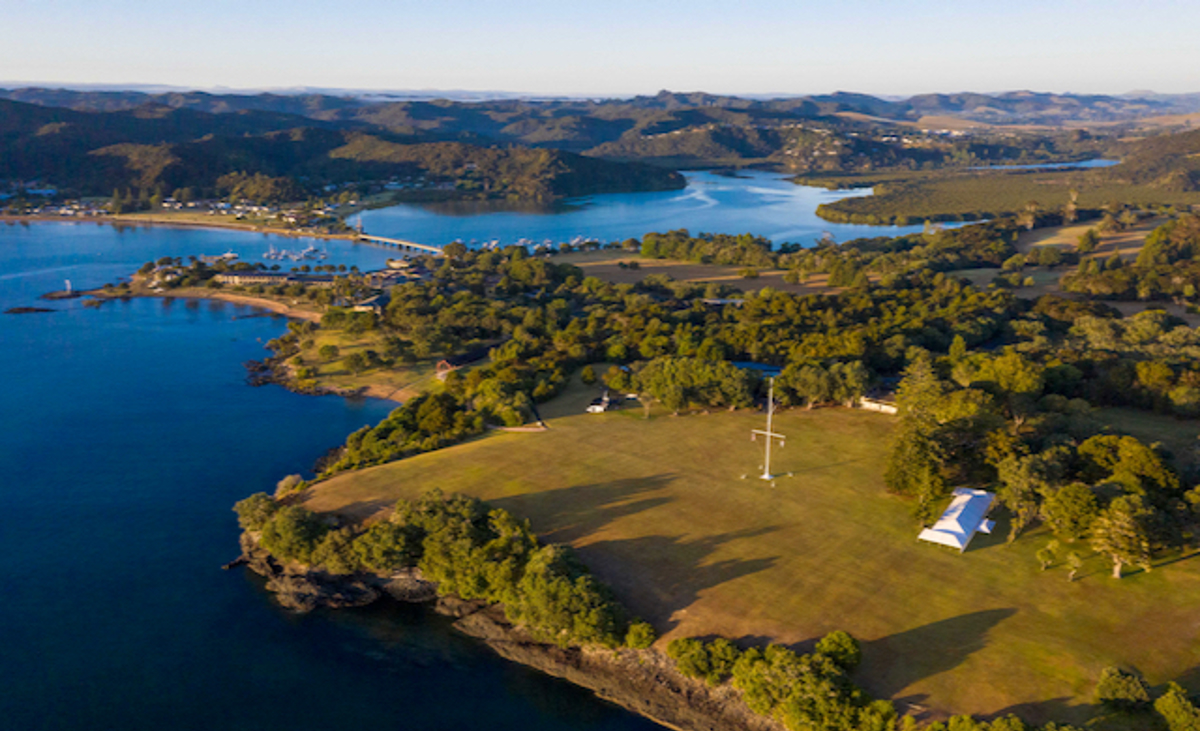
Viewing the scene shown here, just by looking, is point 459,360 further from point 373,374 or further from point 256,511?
point 256,511

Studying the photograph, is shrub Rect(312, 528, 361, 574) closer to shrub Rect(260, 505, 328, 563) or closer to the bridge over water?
shrub Rect(260, 505, 328, 563)

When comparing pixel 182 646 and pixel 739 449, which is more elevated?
pixel 739 449

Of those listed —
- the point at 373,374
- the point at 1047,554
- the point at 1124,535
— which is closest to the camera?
the point at 1124,535

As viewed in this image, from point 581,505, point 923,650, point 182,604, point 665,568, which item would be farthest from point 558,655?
point 182,604

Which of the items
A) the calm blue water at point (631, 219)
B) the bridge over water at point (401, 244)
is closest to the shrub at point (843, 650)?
the bridge over water at point (401, 244)

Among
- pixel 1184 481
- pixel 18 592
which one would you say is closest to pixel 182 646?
pixel 18 592

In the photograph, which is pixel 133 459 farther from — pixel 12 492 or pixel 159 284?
pixel 159 284

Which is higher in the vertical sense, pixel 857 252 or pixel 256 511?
pixel 857 252
